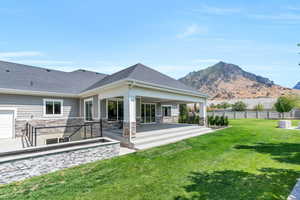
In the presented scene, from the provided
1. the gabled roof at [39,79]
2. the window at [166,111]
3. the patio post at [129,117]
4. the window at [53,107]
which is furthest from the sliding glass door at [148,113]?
the window at [53,107]

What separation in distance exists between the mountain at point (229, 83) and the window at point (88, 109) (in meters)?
75.5

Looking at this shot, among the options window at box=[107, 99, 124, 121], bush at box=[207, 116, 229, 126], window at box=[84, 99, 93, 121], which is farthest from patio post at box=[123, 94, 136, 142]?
bush at box=[207, 116, 229, 126]

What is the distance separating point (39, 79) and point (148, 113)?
992cm

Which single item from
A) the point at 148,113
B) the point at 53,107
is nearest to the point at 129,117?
the point at 148,113

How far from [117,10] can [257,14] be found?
8567 millimetres

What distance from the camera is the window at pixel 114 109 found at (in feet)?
37.3

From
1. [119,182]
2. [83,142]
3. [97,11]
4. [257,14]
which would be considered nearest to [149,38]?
[97,11]

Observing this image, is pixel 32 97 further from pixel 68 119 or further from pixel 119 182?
pixel 119 182

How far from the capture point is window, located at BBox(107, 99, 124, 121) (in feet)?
37.3

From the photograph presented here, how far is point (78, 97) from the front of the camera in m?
13.3

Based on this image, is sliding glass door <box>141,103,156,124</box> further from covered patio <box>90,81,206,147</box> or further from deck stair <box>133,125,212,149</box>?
deck stair <box>133,125,212,149</box>

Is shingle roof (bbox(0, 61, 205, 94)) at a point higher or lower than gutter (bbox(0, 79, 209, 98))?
higher

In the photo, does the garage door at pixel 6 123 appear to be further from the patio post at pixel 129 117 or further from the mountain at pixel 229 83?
the mountain at pixel 229 83

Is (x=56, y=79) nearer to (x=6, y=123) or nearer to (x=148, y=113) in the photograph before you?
(x=6, y=123)
